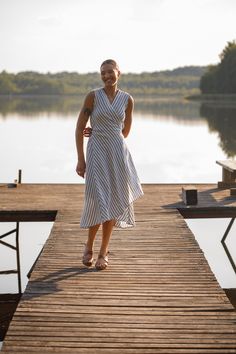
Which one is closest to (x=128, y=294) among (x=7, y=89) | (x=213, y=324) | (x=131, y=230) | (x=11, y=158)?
(x=213, y=324)

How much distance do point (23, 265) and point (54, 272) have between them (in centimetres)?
724

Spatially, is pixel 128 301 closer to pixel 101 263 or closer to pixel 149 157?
pixel 101 263

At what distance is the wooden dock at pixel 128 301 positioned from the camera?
4496mm

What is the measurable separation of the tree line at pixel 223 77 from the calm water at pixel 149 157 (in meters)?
41.1

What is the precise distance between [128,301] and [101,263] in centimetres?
102

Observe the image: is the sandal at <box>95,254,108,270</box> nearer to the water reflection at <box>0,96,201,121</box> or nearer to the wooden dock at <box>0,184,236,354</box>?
the wooden dock at <box>0,184,236,354</box>

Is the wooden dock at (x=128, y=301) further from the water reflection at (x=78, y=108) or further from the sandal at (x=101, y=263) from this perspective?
the water reflection at (x=78, y=108)

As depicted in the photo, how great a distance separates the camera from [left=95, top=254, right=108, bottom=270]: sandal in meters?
6.30

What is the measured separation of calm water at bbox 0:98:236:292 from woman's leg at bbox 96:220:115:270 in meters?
5.88

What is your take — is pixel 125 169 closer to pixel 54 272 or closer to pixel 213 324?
pixel 54 272

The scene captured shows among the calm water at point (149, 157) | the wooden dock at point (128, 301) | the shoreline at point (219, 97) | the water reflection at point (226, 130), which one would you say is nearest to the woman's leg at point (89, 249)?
the wooden dock at point (128, 301)

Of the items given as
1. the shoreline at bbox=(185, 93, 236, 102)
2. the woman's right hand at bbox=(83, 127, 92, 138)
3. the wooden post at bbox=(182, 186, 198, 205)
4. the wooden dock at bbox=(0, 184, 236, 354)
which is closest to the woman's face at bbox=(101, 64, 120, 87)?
the woman's right hand at bbox=(83, 127, 92, 138)

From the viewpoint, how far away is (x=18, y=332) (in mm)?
4648

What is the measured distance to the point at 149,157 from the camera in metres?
34.3
